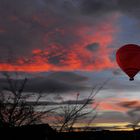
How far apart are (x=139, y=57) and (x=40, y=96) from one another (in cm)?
865

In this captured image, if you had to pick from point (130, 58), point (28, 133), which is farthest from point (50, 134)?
point (130, 58)

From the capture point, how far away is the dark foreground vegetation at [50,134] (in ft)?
46.1

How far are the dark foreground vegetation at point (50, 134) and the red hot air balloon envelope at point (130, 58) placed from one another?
525 centimetres

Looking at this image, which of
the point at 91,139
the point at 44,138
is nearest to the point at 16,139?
the point at 44,138

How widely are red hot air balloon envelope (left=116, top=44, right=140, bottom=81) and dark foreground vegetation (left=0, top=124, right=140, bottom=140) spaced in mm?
5249

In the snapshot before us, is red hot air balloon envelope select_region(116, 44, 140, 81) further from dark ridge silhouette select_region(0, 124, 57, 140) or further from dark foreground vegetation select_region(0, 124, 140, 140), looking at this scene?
dark ridge silhouette select_region(0, 124, 57, 140)

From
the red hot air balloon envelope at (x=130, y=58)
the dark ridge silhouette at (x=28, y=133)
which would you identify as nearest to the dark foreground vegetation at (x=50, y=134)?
the dark ridge silhouette at (x=28, y=133)

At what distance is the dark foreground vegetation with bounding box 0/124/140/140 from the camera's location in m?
14.1

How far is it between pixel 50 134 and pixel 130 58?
10772 millimetres

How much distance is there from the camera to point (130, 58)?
73.2 ft

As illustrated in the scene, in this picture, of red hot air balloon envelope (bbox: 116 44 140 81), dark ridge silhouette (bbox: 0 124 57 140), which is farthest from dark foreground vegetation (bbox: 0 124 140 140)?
red hot air balloon envelope (bbox: 116 44 140 81)

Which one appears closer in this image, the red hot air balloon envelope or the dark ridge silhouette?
the dark ridge silhouette

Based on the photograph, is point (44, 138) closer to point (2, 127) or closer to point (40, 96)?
point (40, 96)

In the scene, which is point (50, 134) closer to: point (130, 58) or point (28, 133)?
point (28, 133)
